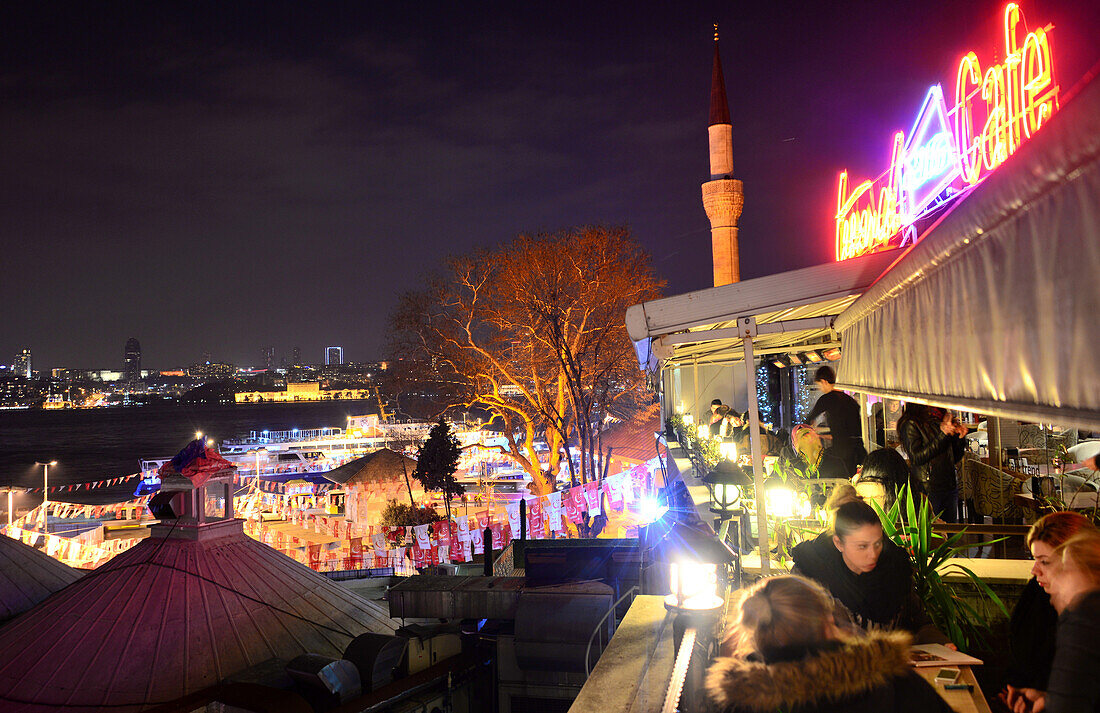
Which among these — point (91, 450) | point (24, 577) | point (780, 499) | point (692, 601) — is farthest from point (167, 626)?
point (91, 450)

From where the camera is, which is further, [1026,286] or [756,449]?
[756,449]

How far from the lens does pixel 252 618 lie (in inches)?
453

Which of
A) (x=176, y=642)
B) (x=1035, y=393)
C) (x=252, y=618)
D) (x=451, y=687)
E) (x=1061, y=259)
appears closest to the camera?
(x=1061, y=259)

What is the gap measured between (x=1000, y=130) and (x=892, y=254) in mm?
3187

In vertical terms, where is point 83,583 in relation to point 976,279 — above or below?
below

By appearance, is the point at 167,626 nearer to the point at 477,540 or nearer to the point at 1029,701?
the point at 477,540

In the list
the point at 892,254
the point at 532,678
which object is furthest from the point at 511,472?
the point at 892,254

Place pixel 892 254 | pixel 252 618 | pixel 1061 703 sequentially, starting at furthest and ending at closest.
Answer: pixel 252 618 < pixel 892 254 < pixel 1061 703

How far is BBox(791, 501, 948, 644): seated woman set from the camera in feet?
10.9

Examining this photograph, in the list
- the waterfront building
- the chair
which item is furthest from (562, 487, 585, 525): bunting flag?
the chair

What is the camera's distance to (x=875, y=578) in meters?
3.35

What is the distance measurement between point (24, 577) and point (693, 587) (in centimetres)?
1608

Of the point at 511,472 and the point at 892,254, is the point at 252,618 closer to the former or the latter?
the point at 892,254

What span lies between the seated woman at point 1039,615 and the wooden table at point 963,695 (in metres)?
0.11
